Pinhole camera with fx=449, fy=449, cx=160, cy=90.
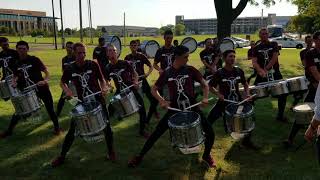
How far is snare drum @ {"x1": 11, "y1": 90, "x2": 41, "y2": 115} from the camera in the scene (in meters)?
8.10

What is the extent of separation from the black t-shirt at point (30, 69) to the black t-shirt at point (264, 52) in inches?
177

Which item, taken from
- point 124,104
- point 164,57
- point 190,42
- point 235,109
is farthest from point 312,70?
point 190,42

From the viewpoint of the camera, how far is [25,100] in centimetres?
811

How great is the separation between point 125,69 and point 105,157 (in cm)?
185

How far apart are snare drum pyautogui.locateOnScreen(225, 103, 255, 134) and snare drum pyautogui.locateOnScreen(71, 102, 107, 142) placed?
1.95m

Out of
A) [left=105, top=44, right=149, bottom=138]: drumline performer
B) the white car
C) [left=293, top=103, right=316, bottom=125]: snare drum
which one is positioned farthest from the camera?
the white car

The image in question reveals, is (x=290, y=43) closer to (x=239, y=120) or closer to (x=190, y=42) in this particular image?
(x=190, y=42)

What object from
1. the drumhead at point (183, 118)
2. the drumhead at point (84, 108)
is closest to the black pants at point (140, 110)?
the drumhead at point (84, 108)

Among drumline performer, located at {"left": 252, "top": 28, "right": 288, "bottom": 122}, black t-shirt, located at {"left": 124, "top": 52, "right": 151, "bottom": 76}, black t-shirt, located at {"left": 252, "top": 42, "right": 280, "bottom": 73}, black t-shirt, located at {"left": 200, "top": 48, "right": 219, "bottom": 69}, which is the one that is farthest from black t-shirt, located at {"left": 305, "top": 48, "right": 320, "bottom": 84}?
black t-shirt, located at {"left": 200, "top": 48, "right": 219, "bottom": 69}

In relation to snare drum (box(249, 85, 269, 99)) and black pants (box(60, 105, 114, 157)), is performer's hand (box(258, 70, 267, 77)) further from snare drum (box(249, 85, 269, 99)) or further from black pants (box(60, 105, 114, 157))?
black pants (box(60, 105, 114, 157))

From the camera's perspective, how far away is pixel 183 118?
639cm

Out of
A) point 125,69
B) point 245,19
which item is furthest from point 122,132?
point 245,19

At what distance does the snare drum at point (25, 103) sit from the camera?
8.10 meters

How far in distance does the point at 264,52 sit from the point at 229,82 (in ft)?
7.80
